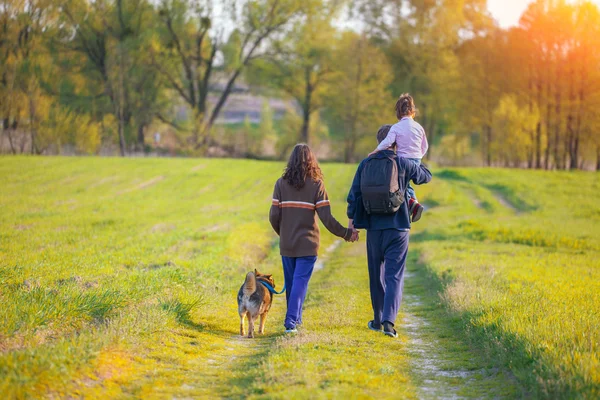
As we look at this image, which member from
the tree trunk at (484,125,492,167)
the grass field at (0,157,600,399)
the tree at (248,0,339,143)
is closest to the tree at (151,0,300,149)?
the tree at (248,0,339,143)

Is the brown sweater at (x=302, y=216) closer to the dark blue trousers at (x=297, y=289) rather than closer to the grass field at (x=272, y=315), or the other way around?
the dark blue trousers at (x=297, y=289)

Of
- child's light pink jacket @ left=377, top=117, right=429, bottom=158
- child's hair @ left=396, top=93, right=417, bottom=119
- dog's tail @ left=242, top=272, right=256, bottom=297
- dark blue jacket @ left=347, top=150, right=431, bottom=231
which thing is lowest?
dog's tail @ left=242, top=272, right=256, bottom=297

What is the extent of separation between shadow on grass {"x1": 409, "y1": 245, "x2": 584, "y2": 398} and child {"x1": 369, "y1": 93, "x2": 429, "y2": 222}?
68.6 inches

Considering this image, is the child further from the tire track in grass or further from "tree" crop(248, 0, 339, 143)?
"tree" crop(248, 0, 339, 143)

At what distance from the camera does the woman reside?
354 inches

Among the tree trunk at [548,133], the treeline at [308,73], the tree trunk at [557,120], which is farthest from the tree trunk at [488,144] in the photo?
the tree trunk at [557,120]

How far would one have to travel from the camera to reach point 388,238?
887 centimetres

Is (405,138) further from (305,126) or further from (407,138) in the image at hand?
(305,126)

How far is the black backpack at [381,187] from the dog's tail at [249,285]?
1.79 meters

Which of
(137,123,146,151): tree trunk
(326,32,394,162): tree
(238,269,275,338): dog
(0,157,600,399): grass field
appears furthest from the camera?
(137,123,146,151): tree trunk

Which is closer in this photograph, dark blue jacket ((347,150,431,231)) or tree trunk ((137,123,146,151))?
dark blue jacket ((347,150,431,231))

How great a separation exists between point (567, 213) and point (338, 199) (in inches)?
443

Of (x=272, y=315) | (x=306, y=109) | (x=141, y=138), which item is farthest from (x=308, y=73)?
(x=272, y=315)

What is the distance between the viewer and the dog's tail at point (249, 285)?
8784 millimetres
